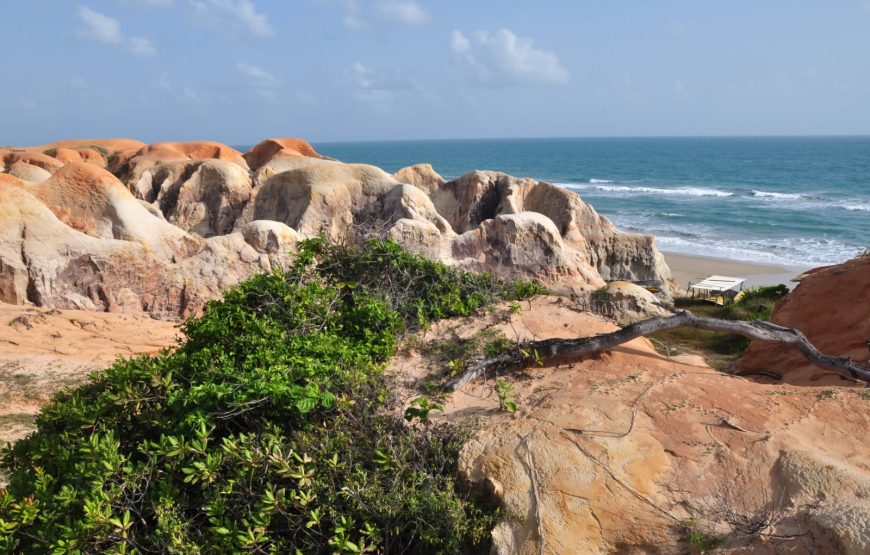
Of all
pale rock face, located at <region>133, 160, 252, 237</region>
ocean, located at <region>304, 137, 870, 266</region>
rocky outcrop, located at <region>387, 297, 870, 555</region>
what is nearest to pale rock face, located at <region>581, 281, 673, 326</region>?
rocky outcrop, located at <region>387, 297, 870, 555</region>

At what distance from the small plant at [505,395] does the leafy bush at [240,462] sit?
1.63 ft

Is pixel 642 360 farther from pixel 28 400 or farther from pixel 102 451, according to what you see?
pixel 28 400

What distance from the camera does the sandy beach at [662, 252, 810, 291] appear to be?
28.7 meters

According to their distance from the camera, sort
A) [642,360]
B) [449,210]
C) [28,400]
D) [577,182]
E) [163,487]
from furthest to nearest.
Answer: [577,182], [449,210], [28,400], [642,360], [163,487]

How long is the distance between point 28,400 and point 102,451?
232 inches

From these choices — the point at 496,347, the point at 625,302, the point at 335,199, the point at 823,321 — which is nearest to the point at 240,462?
the point at 496,347

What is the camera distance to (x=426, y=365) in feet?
20.8

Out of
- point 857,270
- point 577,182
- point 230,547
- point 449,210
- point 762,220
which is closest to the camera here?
point 230,547

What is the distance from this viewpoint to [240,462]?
15.4ft

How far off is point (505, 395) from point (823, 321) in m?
6.73

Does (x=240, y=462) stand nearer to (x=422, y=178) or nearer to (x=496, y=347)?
(x=496, y=347)

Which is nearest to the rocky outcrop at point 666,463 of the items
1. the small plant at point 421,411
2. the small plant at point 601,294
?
the small plant at point 421,411

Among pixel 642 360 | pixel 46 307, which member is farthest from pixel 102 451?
pixel 46 307

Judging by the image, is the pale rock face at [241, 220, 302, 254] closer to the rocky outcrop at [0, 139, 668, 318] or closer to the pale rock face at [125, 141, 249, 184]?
the rocky outcrop at [0, 139, 668, 318]
